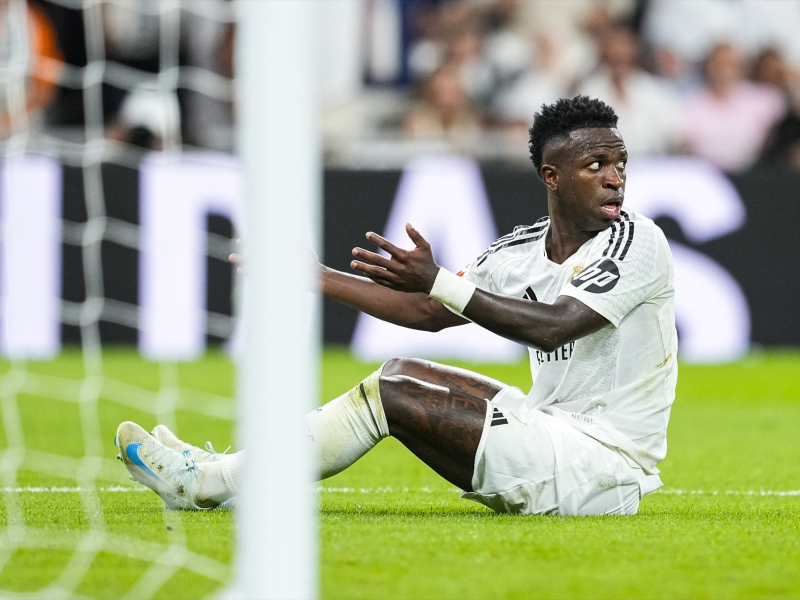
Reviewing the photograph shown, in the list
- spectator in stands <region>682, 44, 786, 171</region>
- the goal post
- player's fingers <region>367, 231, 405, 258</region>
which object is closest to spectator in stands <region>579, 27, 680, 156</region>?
spectator in stands <region>682, 44, 786, 171</region>

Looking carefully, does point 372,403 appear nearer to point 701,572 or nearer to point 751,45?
point 701,572

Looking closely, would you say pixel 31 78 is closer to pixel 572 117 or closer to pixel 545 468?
pixel 572 117

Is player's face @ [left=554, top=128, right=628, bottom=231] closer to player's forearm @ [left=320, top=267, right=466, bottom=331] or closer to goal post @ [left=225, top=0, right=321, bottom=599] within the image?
player's forearm @ [left=320, top=267, right=466, bottom=331]

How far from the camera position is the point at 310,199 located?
229 cm

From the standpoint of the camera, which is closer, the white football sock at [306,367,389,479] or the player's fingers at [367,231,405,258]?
the player's fingers at [367,231,405,258]

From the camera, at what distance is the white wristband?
3512 millimetres

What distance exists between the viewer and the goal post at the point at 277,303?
88.7 inches

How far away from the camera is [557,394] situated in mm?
3982

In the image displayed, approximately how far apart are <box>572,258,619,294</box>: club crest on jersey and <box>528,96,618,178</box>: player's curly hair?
551mm

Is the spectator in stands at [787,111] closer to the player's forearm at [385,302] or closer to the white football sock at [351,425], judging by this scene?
the player's forearm at [385,302]

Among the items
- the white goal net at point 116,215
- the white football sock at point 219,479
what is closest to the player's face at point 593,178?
the white football sock at point 219,479

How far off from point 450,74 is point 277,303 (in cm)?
951

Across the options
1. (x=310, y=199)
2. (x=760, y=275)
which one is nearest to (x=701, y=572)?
(x=310, y=199)

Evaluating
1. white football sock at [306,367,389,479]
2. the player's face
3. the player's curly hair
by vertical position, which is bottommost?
white football sock at [306,367,389,479]
